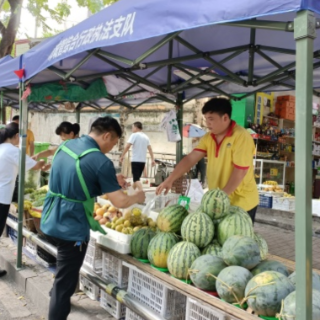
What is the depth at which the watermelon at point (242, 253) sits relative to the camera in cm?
229

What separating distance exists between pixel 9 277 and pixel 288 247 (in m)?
4.79

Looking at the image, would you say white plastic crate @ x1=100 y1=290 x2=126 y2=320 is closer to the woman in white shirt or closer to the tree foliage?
the woman in white shirt

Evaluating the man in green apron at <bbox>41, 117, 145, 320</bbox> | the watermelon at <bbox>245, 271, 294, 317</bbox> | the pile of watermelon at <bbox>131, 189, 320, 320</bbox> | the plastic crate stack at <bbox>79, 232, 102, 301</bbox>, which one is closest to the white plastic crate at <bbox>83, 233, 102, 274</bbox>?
the plastic crate stack at <bbox>79, 232, 102, 301</bbox>

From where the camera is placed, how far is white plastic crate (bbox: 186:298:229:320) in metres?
2.17

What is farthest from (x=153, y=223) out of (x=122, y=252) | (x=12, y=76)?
(x=12, y=76)

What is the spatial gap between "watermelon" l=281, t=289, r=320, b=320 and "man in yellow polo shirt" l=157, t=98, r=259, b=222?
4.50 ft

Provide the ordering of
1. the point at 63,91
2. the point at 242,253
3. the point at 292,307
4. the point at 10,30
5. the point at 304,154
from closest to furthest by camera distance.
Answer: the point at 304,154 → the point at 292,307 → the point at 242,253 → the point at 63,91 → the point at 10,30

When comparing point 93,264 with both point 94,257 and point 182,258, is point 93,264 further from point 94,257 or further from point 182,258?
point 182,258

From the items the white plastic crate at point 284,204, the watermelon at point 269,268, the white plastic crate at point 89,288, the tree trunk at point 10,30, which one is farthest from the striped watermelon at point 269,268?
the tree trunk at point 10,30

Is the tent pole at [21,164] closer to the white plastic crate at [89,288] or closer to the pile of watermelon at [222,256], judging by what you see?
the white plastic crate at [89,288]

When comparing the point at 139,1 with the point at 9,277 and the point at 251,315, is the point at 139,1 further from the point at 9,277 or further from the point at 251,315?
the point at 9,277

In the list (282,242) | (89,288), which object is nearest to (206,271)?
(89,288)

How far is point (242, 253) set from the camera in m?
2.28

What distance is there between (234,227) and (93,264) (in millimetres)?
1745
